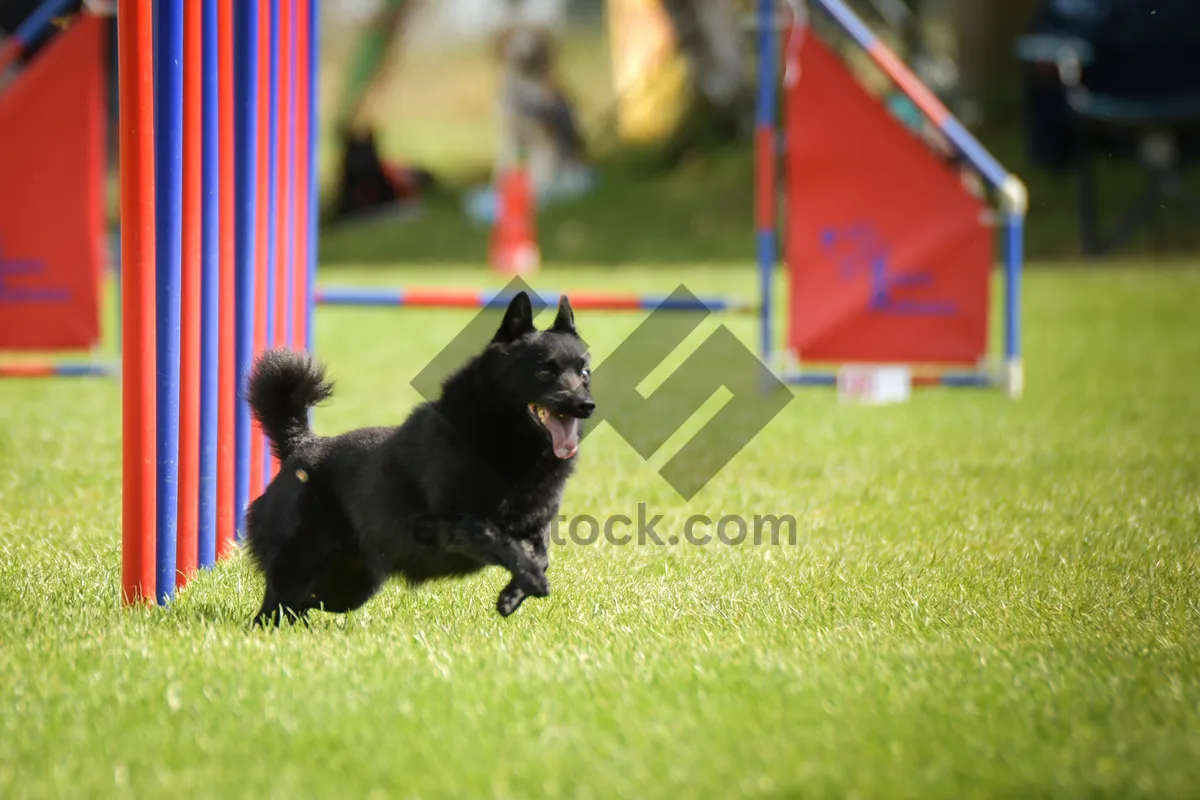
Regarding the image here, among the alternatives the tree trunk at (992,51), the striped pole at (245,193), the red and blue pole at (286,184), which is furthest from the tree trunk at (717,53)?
the striped pole at (245,193)

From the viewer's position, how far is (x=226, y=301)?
12.8 ft

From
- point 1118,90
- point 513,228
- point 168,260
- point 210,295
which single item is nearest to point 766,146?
point 210,295

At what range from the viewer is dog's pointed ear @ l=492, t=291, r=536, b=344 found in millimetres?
3492

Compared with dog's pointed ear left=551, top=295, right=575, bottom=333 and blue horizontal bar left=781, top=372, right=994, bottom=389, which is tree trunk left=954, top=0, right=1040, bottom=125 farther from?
dog's pointed ear left=551, top=295, right=575, bottom=333

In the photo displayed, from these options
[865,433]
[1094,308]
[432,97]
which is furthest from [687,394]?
[432,97]

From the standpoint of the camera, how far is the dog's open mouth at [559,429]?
11.0 ft

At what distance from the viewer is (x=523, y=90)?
18906 mm

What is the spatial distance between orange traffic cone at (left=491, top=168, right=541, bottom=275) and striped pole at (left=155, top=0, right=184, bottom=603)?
1122 cm

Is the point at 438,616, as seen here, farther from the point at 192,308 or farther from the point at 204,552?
the point at 192,308

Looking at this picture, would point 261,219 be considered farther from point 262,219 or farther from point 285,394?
point 285,394

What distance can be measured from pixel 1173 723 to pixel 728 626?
43.9 inches

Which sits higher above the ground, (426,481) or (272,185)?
(272,185)

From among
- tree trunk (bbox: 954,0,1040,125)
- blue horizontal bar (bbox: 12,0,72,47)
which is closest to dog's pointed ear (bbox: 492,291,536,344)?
blue horizontal bar (bbox: 12,0,72,47)

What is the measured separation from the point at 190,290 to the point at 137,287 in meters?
0.24
